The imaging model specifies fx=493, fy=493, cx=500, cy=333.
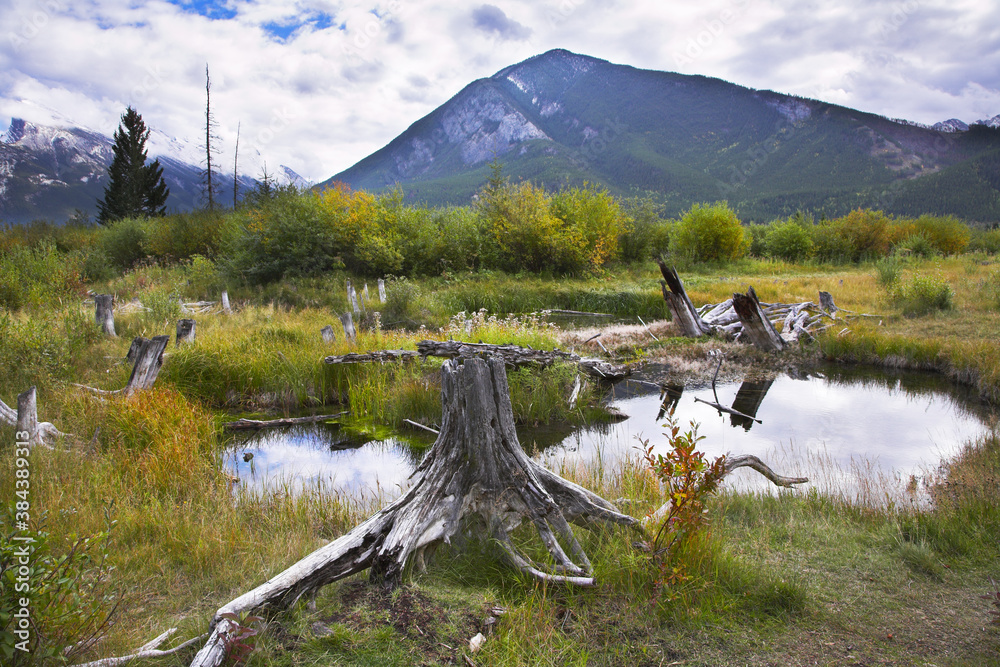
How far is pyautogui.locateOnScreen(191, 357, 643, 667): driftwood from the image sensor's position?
3059mm

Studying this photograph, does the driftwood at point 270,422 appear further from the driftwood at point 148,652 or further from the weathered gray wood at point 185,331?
the driftwood at point 148,652

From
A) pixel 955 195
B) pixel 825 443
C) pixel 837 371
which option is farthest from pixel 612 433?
pixel 955 195

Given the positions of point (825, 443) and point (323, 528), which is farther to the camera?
point (825, 443)

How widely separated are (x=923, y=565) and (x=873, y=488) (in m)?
2.11

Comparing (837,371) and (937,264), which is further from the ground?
(937,264)

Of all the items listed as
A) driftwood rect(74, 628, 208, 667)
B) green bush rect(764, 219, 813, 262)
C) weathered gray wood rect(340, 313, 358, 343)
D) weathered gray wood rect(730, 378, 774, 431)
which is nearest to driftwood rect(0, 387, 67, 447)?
driftwood rect(74, 628, 208, 667)

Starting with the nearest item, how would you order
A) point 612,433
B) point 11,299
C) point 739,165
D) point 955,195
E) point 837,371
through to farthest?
point 612,433
point 837,371
point 11,299
point 955,195
point 739,165

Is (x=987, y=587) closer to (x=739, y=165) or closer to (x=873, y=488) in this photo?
(x=873, y=488)

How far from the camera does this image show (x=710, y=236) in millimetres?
28297

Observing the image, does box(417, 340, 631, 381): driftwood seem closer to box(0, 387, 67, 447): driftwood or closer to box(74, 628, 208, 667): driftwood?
box(0, 387, 67, 447): driftwood

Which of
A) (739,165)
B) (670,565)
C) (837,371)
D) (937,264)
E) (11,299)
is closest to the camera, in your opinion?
(670,565)

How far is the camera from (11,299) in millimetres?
11664

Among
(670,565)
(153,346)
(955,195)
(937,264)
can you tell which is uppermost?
(955,195)

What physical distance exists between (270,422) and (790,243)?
32.2 metres
